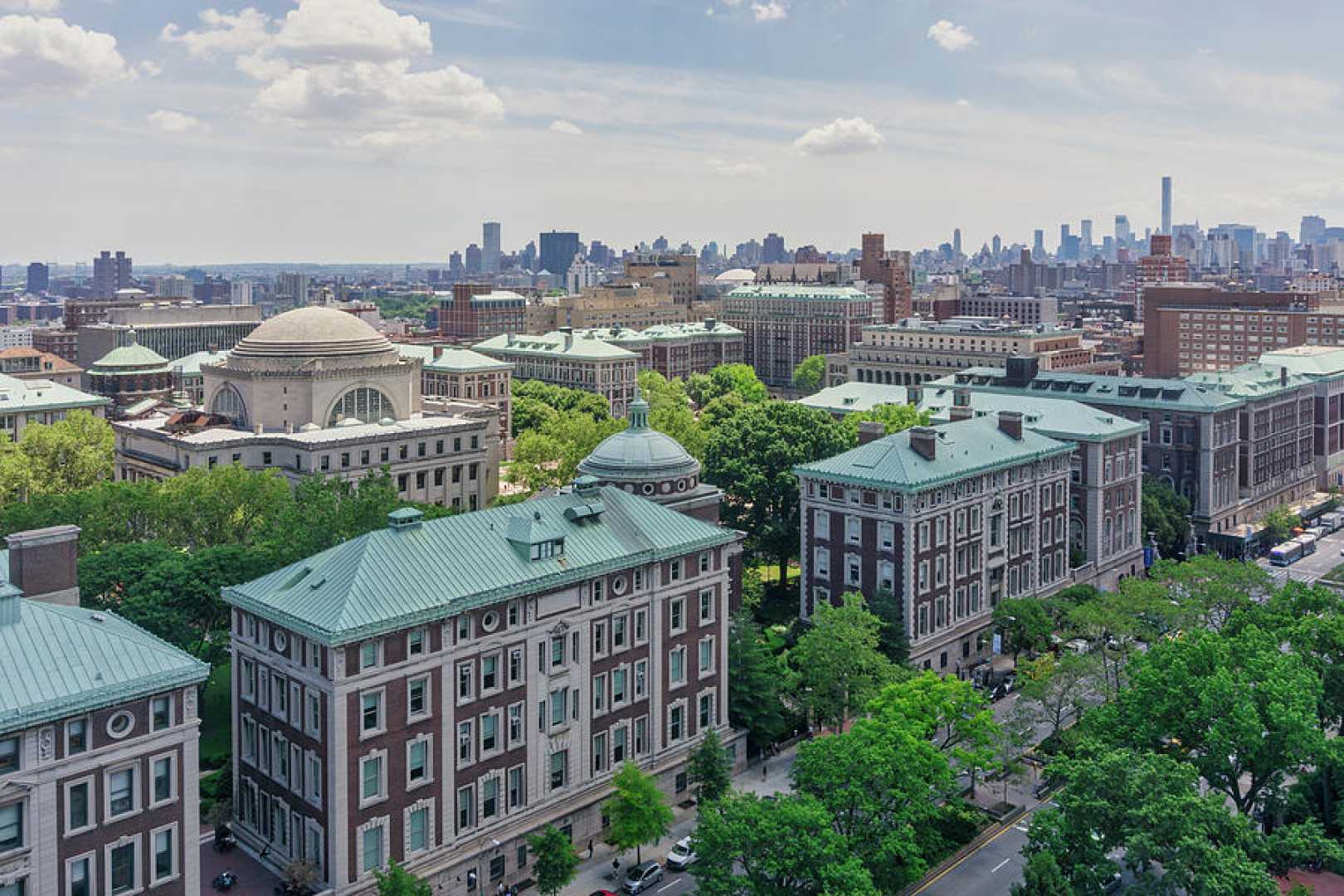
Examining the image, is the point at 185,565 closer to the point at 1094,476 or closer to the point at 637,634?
the point at 637,634

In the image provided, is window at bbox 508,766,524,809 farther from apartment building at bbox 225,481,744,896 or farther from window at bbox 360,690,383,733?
window at bbox 360,690,383,733

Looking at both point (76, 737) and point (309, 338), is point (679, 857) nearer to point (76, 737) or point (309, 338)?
point (76, 737)

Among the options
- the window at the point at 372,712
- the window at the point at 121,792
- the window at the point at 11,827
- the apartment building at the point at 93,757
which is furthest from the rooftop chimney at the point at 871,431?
the window at the point at 11,827

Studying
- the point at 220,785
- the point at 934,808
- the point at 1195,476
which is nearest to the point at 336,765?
the point at 220,785

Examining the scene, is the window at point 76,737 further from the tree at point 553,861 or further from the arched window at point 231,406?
the arched window at point 231,406

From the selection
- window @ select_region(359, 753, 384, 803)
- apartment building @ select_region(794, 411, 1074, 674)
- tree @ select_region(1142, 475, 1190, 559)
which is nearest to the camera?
window @ select_region(359, 753, 384, 803)

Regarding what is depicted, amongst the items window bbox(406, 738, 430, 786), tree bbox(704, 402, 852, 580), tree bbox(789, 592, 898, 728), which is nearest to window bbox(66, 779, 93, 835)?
window bbox(406, 738, 430, 786)
